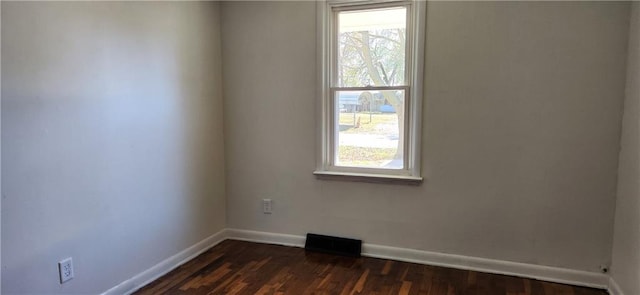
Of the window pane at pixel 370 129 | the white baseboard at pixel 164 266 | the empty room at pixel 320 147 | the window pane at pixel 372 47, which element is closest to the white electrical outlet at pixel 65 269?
the empty room at pixel 320 147

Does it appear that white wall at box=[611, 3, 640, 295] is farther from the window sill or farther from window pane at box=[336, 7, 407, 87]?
window pane at box=[336, 7, 407, 87]

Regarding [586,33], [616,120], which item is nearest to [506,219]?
[616,120]

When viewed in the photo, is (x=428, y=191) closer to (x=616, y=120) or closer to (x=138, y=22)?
(x=616, y=120)

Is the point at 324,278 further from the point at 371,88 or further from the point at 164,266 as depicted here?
the point at 371,88

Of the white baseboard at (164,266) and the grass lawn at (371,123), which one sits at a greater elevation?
the grass lawn at (371,123)

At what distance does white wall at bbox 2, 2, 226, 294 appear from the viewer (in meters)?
1.93

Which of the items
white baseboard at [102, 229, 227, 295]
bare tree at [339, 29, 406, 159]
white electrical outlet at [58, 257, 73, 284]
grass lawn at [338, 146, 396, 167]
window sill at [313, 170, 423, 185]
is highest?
bare tree at [339, 29, 406, 159]

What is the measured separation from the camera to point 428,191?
120 inches

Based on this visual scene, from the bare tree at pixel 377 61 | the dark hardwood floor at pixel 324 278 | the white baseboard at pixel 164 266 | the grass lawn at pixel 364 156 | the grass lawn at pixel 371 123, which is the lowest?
the dark hardwood floor at pixel 324 278

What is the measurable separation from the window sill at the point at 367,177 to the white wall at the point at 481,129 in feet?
0.15

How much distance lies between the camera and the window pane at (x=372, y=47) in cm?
306

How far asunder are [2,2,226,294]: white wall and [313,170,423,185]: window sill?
0.98 m

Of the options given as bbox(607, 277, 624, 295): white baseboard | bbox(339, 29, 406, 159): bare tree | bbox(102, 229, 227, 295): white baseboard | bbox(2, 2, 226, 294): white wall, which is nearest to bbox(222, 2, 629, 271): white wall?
bbox(607, 277, 624, 295): white baseboard

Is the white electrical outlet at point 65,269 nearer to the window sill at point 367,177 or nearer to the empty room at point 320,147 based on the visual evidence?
the empty room at point 320,147
